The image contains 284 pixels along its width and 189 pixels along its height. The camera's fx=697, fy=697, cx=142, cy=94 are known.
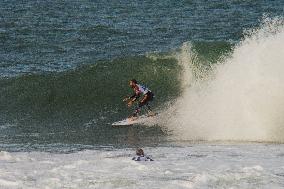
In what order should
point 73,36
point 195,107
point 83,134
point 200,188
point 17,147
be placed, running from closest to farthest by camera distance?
point 200,188 → point 17,147 → point 83,134 → point 195,107 → point 73,36

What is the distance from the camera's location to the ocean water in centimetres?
1328

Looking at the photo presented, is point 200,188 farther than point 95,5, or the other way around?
point 95,5

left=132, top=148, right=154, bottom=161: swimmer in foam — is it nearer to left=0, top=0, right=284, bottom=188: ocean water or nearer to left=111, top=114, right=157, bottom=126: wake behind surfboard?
left=0, top=0, right=284, bottom=188: ocean water

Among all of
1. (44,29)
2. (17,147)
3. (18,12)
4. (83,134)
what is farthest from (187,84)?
(18,12)

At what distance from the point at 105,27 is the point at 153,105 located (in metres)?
16.4

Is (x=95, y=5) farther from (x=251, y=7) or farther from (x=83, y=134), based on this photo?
(x=83, y=134)

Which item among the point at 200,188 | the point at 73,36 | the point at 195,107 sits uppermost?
the point at 73,36

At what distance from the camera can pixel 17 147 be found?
53.5 feet

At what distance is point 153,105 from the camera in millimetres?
22281

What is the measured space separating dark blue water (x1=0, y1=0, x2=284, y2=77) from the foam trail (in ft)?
29.9

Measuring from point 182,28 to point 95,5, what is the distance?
530 inches

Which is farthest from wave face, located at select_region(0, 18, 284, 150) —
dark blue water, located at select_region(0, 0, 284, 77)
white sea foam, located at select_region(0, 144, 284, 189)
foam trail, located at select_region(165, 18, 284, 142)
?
dark blue water, located at select_region(0, 0, 284, 77)

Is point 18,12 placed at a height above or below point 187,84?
above

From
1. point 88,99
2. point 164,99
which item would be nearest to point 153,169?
point 164,99
